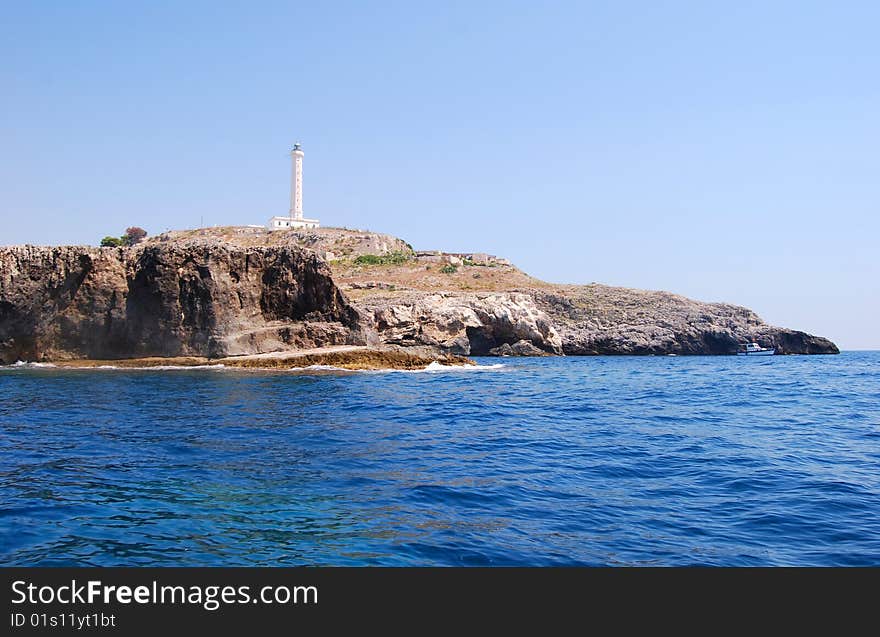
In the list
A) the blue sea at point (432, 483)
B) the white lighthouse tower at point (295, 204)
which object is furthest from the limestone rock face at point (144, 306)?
the white lighthouse tower at point (295, 204)

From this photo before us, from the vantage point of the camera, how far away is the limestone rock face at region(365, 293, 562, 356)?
6331 cm

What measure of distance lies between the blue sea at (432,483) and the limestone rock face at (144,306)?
19.8 m

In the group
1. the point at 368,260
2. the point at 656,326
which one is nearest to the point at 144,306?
the point at 656,326

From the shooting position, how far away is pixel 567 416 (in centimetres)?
1875

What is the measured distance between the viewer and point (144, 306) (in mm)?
42031

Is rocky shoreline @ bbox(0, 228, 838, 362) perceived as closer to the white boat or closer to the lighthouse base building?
the white boat

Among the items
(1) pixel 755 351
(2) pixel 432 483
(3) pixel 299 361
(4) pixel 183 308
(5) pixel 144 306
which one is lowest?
(2) pixel 432 483

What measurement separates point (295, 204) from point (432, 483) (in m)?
127

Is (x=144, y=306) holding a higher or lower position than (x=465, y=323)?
higher

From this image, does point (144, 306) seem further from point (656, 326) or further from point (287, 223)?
point (287, 223)

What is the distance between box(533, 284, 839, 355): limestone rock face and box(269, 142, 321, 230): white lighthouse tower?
208 feet

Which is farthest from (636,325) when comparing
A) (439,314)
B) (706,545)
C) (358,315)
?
(706,545)

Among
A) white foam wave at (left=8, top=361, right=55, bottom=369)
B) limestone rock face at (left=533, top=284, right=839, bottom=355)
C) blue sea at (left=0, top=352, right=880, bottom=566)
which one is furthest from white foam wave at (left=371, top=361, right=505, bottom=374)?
limestone rock face at (left=533, top=284, right=839, bottom=355)
